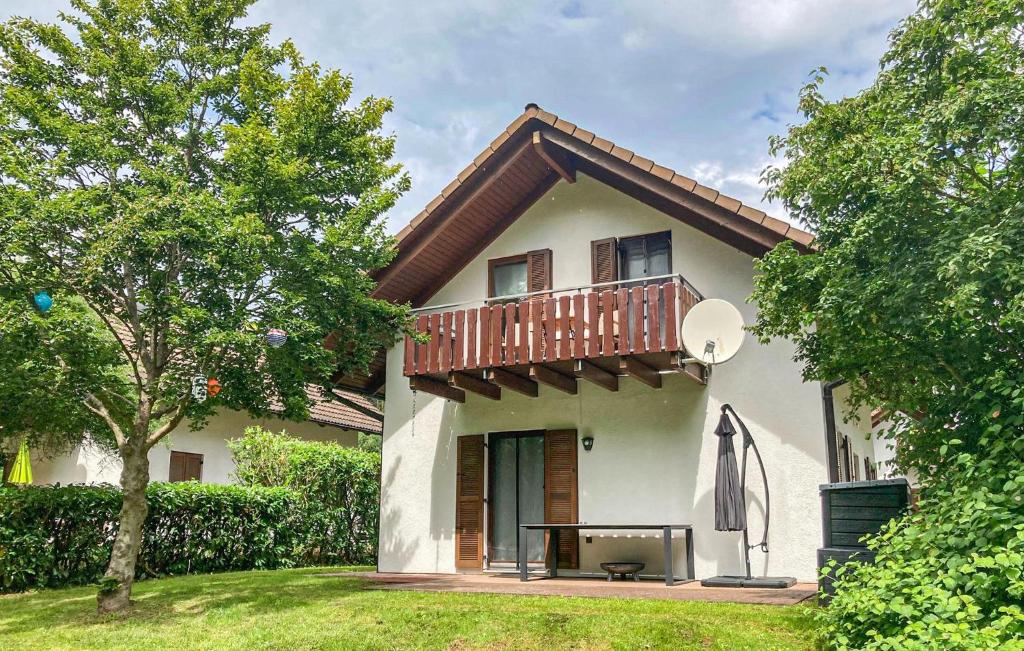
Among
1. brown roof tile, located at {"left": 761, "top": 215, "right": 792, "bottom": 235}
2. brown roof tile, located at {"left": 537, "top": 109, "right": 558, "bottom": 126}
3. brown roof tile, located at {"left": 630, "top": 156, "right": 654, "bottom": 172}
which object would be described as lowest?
brown roof tile, located at {"left": 761, "top": 215, "right": 792, "bottom": 235}

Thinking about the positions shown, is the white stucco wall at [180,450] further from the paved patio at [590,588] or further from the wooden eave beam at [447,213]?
the paved patio at [590,588]

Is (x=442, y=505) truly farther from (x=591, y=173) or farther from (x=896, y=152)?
(x=896, y=152)

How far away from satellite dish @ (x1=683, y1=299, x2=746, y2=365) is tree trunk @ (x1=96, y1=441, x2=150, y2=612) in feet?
21.4

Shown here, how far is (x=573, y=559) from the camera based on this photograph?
39.7ft

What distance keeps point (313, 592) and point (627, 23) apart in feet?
27.6

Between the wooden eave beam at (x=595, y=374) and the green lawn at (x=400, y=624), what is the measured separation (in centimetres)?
347

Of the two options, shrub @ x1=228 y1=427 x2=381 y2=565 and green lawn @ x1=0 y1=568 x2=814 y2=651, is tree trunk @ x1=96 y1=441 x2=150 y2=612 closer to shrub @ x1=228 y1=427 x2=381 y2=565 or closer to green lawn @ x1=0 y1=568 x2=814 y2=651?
green lawn @ x1=0 y1=568 x2=814 y2=651

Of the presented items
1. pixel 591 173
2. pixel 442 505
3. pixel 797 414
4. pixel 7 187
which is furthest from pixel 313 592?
pixel 591 173

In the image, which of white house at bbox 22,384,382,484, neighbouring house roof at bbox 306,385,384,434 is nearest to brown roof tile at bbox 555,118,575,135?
white house at bbox 22,384,382,484

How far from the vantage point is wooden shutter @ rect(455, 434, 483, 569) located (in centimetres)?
1298

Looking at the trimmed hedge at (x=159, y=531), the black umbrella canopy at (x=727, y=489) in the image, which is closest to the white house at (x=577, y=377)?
the black umbrella canopy at (x=727, y=489)

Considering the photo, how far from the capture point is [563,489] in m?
12.5

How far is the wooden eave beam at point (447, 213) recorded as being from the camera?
43.2ft

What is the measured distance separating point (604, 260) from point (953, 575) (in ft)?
26.5
